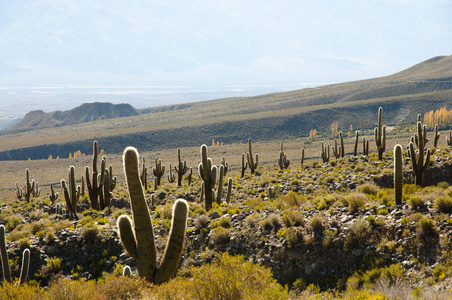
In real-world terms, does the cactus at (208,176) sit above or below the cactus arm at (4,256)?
above

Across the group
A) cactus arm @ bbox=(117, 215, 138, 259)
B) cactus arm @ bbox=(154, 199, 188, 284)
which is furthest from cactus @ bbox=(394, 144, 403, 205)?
cactus arm @ bbox=(117, 215, 138, 259)

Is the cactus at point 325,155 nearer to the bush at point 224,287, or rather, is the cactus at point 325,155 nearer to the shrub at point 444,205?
the shrub at point 444,205

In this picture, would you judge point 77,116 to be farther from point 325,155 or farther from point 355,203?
point 355,203

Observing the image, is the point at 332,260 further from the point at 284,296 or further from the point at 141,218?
the point at 141,218

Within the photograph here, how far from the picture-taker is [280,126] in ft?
334

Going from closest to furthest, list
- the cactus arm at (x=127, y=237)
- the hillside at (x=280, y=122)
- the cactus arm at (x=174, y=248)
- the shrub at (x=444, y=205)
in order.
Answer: the cactus arm at (x=174, y=248) < the cactus arm at (x=127, y=237) < the shrub at (x=444, y=205) < the hillside at (x=280, y=122)

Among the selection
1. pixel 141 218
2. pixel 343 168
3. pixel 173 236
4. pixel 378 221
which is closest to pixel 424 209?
pixel 378 221

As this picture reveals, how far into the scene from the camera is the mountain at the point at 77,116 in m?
168

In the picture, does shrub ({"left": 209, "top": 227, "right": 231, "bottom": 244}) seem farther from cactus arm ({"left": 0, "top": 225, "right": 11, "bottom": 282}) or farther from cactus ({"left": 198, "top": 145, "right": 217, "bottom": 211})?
cactus arm ({"left": 0, "top": 225, "right": 11, "bottom": 282})

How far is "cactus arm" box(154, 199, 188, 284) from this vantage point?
7.77 meters

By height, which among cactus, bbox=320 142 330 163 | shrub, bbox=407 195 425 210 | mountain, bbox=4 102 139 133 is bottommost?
cactus, bbox=320 142 330 163

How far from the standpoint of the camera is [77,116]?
174 metres

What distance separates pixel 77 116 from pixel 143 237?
180 m

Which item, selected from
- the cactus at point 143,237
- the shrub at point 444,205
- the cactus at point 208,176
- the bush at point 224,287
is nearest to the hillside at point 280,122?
the cactus at point 208,176
